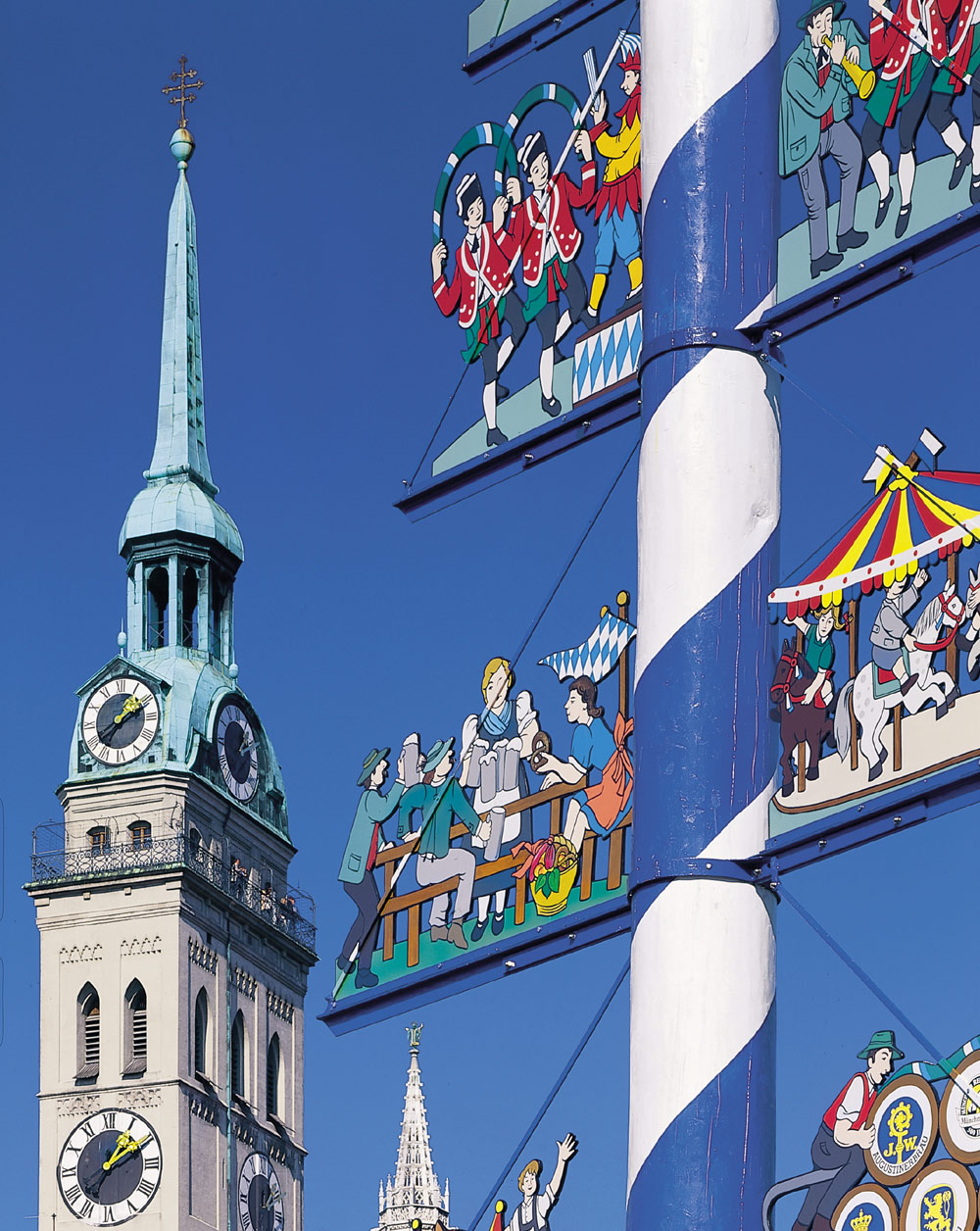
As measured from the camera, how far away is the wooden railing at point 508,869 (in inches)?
325

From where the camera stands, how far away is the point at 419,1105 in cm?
13350

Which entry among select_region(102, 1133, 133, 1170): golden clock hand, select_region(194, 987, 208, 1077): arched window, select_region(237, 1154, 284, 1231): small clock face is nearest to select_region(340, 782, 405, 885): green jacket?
select_region(102, 1133, 133, 1170): golden clock hand

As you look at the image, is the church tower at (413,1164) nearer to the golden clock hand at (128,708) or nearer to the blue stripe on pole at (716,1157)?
the golden clock hand at (128,708)

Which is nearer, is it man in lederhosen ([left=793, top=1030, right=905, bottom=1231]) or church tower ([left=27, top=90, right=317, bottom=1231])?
man in lederhosen ([left=793, top=1030, right=905, bottom=1231])

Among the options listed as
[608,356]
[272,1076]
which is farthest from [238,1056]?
[608,356]

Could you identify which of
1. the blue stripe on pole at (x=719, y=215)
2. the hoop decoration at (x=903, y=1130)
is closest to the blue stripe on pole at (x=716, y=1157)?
the hoop decoration at (x=903, y=1130)

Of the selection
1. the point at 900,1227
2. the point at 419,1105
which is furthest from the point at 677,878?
the point at 419,1105

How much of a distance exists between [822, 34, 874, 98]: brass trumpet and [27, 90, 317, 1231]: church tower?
73.2 metres

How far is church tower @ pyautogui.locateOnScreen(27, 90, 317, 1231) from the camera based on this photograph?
82.3 metres

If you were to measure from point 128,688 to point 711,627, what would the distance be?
78630 mm

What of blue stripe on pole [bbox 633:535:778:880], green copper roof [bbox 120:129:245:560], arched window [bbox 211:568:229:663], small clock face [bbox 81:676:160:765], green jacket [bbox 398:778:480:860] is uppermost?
green copper roof [bbox 120:129:245:560]

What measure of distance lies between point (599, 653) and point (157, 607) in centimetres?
8032

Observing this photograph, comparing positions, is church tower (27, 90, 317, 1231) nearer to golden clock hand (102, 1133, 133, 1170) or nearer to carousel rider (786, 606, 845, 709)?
golden clock hand (102, 1133, 133, 1170)

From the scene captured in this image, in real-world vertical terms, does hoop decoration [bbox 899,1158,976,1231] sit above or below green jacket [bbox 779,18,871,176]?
below
